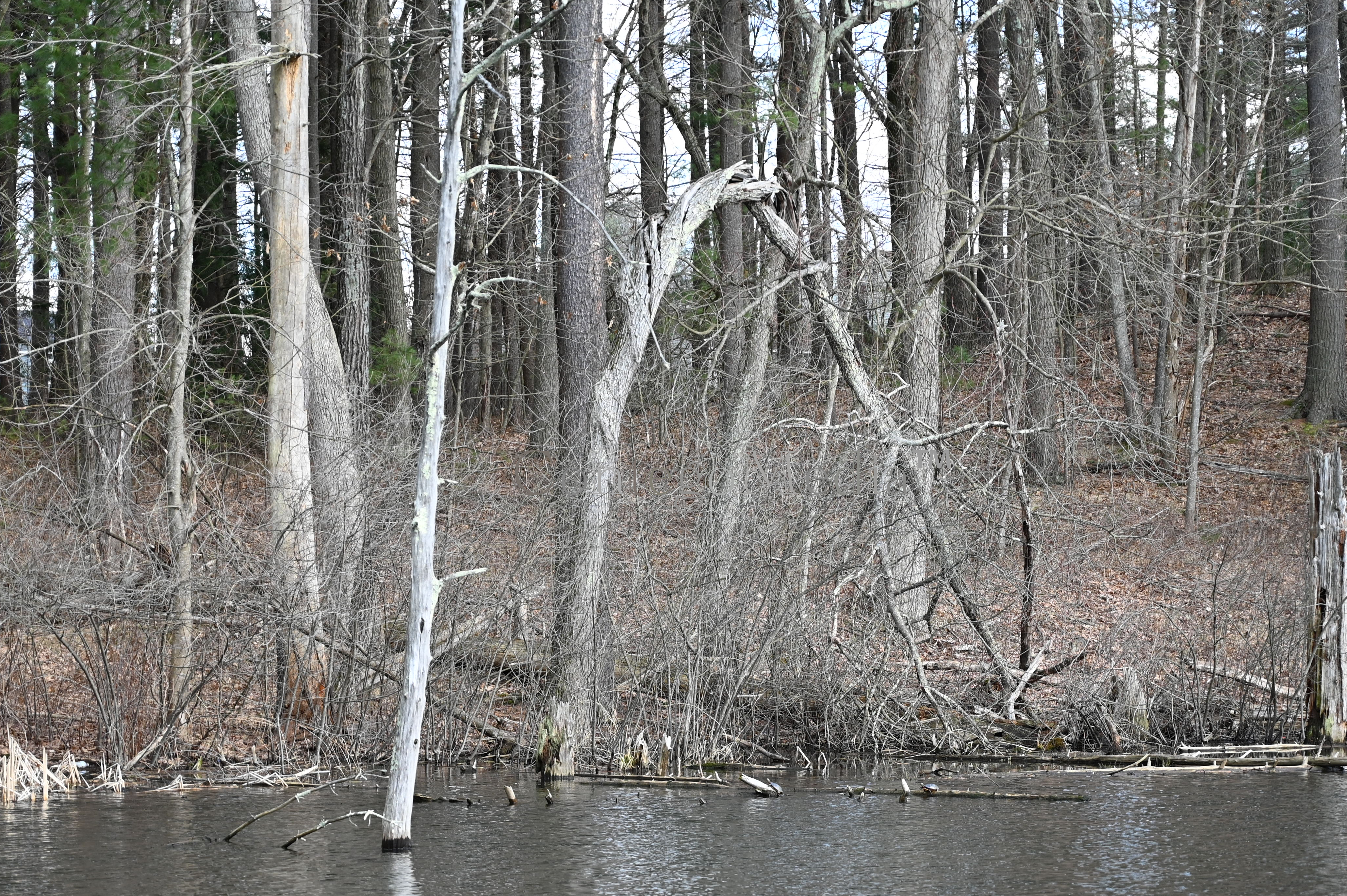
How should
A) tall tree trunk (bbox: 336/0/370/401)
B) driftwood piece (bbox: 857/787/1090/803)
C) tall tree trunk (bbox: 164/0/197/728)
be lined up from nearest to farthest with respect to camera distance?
driftwood piece (bbox: 857/787/1090/803) < tall tree trunk (bbox: 164/0/197/728) < tall tree trunk (bbox: 336/0/370/401)

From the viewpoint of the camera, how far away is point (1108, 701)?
11188mm

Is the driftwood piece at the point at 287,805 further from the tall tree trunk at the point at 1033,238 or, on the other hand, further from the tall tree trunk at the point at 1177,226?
the tall tree trunk at the point at 1177,226

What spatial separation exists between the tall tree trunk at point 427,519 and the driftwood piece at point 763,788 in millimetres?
2545

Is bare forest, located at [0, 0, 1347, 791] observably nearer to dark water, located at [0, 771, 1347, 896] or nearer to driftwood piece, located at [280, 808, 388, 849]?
driftwood piece, located at [280, 808, 388, 849]

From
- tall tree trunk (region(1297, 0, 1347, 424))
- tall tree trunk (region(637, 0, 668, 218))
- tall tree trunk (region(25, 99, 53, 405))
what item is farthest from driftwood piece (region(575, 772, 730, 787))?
tall tree trunk (region(1297, 0, 1347, 424))

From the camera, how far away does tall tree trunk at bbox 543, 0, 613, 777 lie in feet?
35.3

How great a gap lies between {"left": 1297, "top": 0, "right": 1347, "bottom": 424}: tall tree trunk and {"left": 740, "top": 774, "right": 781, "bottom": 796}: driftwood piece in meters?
16.1

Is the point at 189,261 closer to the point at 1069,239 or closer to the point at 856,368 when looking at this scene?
the point at 856,368

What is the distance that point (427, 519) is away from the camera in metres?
7.22

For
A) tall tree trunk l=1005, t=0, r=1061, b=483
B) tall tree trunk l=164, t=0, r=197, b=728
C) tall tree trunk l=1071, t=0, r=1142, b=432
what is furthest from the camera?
tall tree trunk l=1005, t=0, r=1061, b=483

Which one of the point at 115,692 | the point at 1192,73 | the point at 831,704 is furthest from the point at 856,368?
the point at 1192,73

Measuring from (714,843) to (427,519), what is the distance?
2463 mm

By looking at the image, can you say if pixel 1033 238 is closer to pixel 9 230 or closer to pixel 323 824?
pixel 9 230

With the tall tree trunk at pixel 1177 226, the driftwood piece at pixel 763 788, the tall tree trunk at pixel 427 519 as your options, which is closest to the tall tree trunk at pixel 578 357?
the driftwood piece at pixel 763 788
